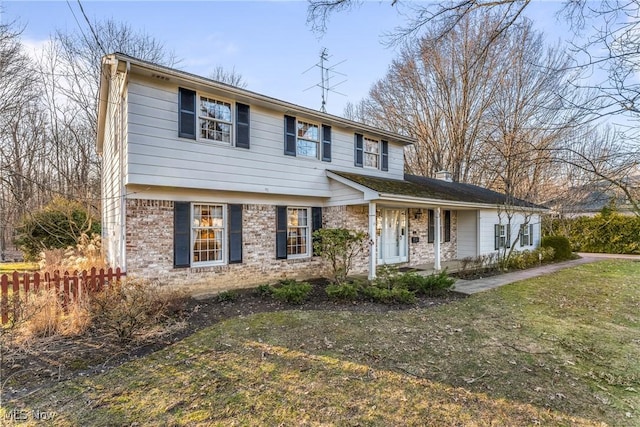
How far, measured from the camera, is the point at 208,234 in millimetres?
8547

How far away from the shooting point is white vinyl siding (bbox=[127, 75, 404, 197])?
7.12m

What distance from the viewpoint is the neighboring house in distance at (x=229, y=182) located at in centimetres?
730

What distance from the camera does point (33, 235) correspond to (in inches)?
530

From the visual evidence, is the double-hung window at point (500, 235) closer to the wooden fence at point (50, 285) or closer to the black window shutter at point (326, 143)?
the black window shutter at point (326, 143)

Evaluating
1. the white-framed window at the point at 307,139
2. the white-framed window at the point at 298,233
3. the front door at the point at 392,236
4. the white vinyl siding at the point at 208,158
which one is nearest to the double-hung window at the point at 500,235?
the front door at the point at 392,236

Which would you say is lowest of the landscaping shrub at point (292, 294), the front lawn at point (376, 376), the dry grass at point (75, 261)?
the front lawn at point (376, 376)

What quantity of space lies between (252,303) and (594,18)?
779cm

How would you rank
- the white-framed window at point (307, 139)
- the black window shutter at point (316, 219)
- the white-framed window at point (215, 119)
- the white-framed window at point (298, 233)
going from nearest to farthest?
the white-framed window at point (215, 119) < the white-framed window at point (307, 139) < the white-framed window at point (298, 233) < the black window shutter at point (316, 219)

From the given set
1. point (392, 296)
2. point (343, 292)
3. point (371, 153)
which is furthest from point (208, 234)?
point (371, 153)

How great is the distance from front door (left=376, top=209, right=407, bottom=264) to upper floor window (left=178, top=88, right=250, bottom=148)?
→ 624 cm

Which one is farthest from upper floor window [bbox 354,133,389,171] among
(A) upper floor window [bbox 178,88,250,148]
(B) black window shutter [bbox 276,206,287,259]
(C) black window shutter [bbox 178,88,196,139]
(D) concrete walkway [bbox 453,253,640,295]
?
(C) black window shutter [bbox 178,88,196,139]

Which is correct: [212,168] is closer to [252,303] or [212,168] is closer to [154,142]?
[154,142]

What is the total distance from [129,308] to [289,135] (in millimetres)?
6516

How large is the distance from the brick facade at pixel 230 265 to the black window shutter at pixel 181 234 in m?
0.11
